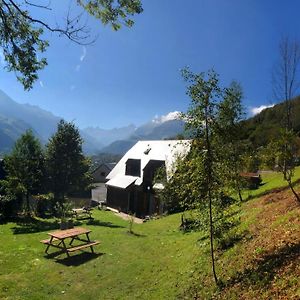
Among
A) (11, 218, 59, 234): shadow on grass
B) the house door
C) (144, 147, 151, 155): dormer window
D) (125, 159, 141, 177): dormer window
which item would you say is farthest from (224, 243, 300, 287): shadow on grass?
(144, 147, 151, 155): dormer window

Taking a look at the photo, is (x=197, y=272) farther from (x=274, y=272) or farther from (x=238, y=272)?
(x=274, y=272)

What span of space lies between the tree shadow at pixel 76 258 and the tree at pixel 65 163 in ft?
84.4

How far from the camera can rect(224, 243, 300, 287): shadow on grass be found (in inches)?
415

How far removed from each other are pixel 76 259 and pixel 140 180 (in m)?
30.1

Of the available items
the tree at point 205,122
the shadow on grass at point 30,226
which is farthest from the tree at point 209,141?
the shadow on grass at point 30,226

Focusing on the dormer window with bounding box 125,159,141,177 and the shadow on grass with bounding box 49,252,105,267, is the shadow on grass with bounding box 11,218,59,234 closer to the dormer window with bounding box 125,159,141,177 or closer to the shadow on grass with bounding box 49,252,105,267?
the shadow on grass with bounding box 49,252,105,267

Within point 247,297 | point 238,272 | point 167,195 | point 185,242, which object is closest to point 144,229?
point 167,195

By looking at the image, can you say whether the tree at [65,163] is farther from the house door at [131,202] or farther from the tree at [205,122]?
the tree at [205,122]

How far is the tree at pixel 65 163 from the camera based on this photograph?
4569 centimetres

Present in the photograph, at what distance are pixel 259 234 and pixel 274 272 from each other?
4301mm

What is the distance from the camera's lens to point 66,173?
4575cm

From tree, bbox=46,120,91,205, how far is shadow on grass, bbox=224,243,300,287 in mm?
35276

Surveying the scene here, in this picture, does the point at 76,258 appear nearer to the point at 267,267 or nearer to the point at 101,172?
the point at 267,267

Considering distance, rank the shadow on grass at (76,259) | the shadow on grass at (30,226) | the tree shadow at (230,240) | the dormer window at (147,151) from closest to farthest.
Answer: the tree shadow at (230,240) < the shadow on grass at (76,259) < the shadow on grass at (30,226) < the dormer window at (147,151)
